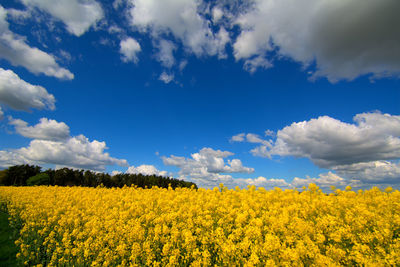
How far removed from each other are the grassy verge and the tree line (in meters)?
30.7

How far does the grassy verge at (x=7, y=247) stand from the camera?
8.21 metres

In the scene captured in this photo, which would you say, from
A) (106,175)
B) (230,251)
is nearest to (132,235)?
(230,251)

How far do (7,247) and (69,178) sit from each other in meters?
42.2

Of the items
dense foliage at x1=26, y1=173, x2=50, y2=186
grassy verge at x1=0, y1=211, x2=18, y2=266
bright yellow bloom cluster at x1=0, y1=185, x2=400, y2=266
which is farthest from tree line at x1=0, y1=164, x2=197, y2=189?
bright yellow bloom cluster at x1=0, y1=185, x2=400, y2=266

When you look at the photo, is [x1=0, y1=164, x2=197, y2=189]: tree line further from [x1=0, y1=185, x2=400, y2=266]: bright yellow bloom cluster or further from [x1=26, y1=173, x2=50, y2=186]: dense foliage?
[x1=0, y1=185, x2=400, y2=266]: bright yellow bloom cluster

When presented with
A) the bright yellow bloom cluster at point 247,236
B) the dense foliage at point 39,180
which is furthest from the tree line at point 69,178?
the bright yellow bloom cluster at point 247,236

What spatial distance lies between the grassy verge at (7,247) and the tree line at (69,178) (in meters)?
30.7

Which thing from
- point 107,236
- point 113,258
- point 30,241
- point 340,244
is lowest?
point 30,241

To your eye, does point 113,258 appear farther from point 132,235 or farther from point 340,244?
point 340,244

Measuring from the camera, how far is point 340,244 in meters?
5.46

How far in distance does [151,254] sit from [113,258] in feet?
4.79

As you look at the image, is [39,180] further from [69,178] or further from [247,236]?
[247,236]

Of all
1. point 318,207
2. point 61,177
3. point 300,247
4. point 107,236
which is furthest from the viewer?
point 61,177

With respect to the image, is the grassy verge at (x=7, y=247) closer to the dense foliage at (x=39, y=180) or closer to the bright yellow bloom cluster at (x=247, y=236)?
the bright yellow bloom cluster at (x=247, y=236)
